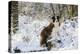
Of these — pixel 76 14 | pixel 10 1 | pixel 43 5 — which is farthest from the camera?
pixel 76 14

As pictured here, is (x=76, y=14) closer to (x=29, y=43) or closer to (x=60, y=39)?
(x=60, y=39)

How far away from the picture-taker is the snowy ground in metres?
2.12

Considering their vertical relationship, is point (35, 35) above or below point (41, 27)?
below

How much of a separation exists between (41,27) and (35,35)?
0.13 meters

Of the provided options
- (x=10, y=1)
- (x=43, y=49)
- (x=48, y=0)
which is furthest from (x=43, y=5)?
(x=43, y=49)

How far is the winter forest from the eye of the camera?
2102 mm

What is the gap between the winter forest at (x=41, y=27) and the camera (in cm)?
210

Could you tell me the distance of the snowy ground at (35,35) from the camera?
2125 mm

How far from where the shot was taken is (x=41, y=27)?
2.21 meters

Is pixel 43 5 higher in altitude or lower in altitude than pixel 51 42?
higher

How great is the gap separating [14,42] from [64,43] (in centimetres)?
69

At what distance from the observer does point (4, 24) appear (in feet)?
6.86

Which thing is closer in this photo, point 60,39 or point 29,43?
point 29,43

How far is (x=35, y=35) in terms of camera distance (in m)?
2.19
